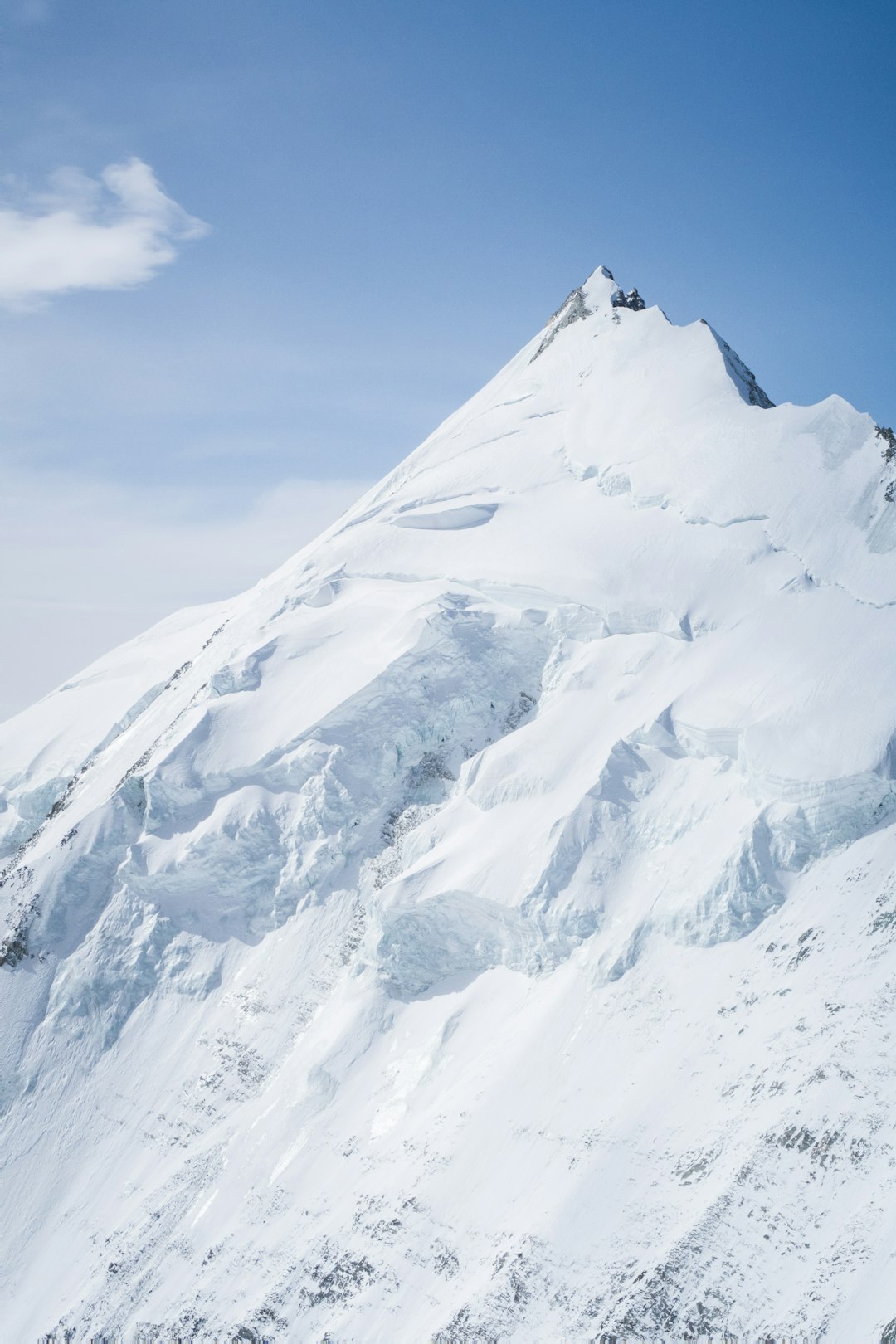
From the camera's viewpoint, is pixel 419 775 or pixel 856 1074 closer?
pixel 856 1074

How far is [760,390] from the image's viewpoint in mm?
80500

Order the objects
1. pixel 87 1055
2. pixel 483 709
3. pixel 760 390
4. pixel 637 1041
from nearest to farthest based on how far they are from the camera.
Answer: pixel 637 1041 → pixel 87 1055 → pixel 483 709 → pixel 760 390

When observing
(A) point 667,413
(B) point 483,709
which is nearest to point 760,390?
A: (A) point 667,413

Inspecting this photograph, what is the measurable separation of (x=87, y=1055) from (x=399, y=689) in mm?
27426

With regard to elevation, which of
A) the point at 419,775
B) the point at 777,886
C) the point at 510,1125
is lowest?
the point at 510,1125

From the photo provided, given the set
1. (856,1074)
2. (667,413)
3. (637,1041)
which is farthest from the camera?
(667,413)

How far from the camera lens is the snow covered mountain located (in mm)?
38000

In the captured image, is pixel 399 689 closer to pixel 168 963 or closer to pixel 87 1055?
pixel 168 963

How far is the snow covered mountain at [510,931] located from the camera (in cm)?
3800

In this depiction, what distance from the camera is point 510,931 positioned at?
1967 inches

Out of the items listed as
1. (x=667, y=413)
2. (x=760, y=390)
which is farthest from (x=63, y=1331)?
(x=760, y=390)

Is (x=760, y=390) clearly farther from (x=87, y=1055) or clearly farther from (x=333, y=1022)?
(x=87, y=1055)

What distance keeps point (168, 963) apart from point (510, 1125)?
80.6 ft

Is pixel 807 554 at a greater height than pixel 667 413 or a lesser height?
lesser
